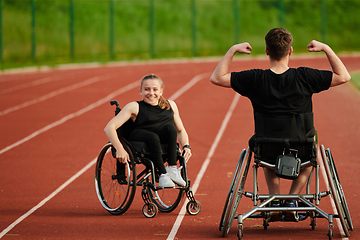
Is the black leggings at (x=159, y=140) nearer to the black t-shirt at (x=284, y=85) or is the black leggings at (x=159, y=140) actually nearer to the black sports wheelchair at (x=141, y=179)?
the black sports wheelchair at (x=141, y=179)

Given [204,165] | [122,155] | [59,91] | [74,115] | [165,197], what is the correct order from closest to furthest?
[122,155], [165,197], [204,165], [74,115], [59,91]

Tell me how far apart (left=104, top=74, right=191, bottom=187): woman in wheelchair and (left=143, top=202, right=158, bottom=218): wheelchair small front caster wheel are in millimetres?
307

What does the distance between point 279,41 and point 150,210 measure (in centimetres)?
220

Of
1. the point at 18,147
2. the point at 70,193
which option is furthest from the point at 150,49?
the point at 70,193

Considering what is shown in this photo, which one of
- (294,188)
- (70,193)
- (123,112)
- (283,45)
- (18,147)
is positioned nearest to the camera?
(283,45)

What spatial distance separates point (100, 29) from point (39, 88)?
1529cm

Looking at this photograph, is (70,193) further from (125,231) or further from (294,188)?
(294,188)

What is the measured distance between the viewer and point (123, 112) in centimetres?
586

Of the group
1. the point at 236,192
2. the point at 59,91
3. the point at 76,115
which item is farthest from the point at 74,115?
the point at 236,192

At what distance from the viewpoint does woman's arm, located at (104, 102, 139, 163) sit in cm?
567

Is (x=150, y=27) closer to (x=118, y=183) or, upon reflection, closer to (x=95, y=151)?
(x=95, y=151)

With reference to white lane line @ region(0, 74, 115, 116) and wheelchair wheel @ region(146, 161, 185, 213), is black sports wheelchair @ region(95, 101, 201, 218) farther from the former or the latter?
white lane line @ region(0, 74, 115, 116)

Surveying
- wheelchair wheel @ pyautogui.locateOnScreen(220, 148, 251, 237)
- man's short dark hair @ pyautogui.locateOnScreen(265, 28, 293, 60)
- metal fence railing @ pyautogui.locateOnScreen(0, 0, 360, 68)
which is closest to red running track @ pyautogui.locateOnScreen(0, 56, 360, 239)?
wheelchair wheel @ pyautogui.locateOnScreen(220, 148, 251, 237)

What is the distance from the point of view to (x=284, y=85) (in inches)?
187
